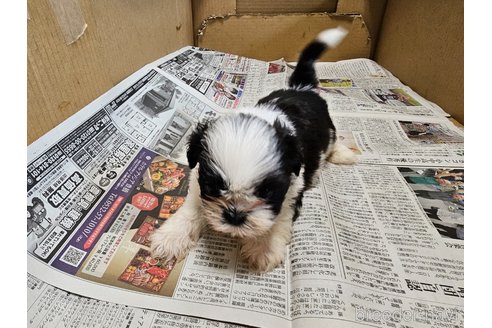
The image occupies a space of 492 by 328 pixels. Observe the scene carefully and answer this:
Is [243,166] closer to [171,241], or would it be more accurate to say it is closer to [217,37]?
[171,241]

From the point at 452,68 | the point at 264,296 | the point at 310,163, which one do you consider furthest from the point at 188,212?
the point at 452,68

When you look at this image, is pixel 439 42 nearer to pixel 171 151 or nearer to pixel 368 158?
pixel 368 158

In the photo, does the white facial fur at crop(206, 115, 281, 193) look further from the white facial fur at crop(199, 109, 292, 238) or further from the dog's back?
the dog's back

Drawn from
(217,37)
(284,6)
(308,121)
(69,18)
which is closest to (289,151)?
(308,121)

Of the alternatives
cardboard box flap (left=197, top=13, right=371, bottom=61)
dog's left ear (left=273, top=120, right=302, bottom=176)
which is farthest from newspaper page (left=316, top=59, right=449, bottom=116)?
dog's left ear (left=273, top=120, right=302, bottom=176)

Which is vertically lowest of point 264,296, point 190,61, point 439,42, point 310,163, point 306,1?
point 264,296

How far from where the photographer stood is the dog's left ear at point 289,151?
33.2 inches

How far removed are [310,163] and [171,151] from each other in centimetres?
57

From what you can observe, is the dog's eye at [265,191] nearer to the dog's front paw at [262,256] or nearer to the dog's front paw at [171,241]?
the dog's front paw at [262,256]

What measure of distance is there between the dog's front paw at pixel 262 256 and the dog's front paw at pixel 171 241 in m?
0.17

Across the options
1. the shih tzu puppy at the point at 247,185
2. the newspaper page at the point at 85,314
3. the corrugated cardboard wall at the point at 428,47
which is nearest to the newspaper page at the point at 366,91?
the corrugated cardboard wall at the point at 428,47

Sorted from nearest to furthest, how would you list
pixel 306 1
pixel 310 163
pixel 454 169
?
1. pixel 310 163
2. pixel 454 169
3. pixel 306 1

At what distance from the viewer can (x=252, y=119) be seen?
0.86 meters

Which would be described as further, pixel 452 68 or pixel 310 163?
pixel 452 68
